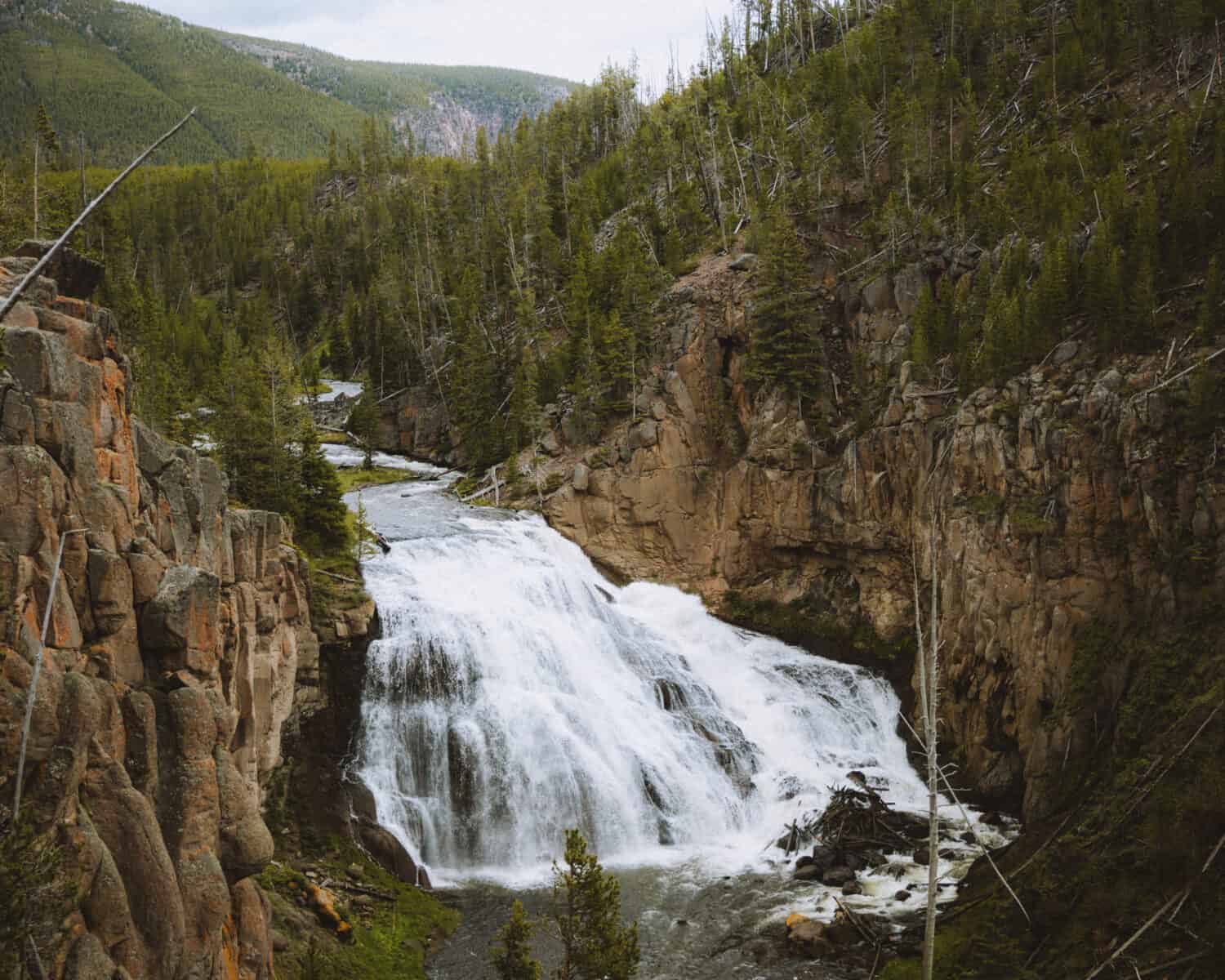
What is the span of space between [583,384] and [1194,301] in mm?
28373

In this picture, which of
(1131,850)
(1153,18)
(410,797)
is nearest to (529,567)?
(410,797)

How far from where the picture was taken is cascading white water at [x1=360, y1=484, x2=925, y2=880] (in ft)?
93.4

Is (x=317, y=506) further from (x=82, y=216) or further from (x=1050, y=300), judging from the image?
(x=82, y=216)

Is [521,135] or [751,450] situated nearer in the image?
[751,450]

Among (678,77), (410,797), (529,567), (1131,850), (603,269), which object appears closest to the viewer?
(1131,850)

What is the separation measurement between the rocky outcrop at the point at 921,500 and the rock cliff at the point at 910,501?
8 centimetres

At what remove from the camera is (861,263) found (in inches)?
1854

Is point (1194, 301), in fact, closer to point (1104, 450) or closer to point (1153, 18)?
point (1104, 450)

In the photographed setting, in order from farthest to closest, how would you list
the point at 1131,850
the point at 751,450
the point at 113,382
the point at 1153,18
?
the point at 1153,18, the point at 751,450, the point at 1131,850, the point at 113,382

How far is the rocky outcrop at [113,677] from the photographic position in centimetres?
1250

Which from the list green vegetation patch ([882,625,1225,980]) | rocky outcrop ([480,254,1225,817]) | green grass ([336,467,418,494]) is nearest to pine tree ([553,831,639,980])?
green vegetation patch ([882,625,1225,980])

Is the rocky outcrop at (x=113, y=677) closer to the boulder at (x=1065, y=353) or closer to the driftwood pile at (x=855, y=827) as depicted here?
the driftwood pile at (x=855, y=827)

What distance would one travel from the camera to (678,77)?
335 feet

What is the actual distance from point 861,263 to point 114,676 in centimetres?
4099
